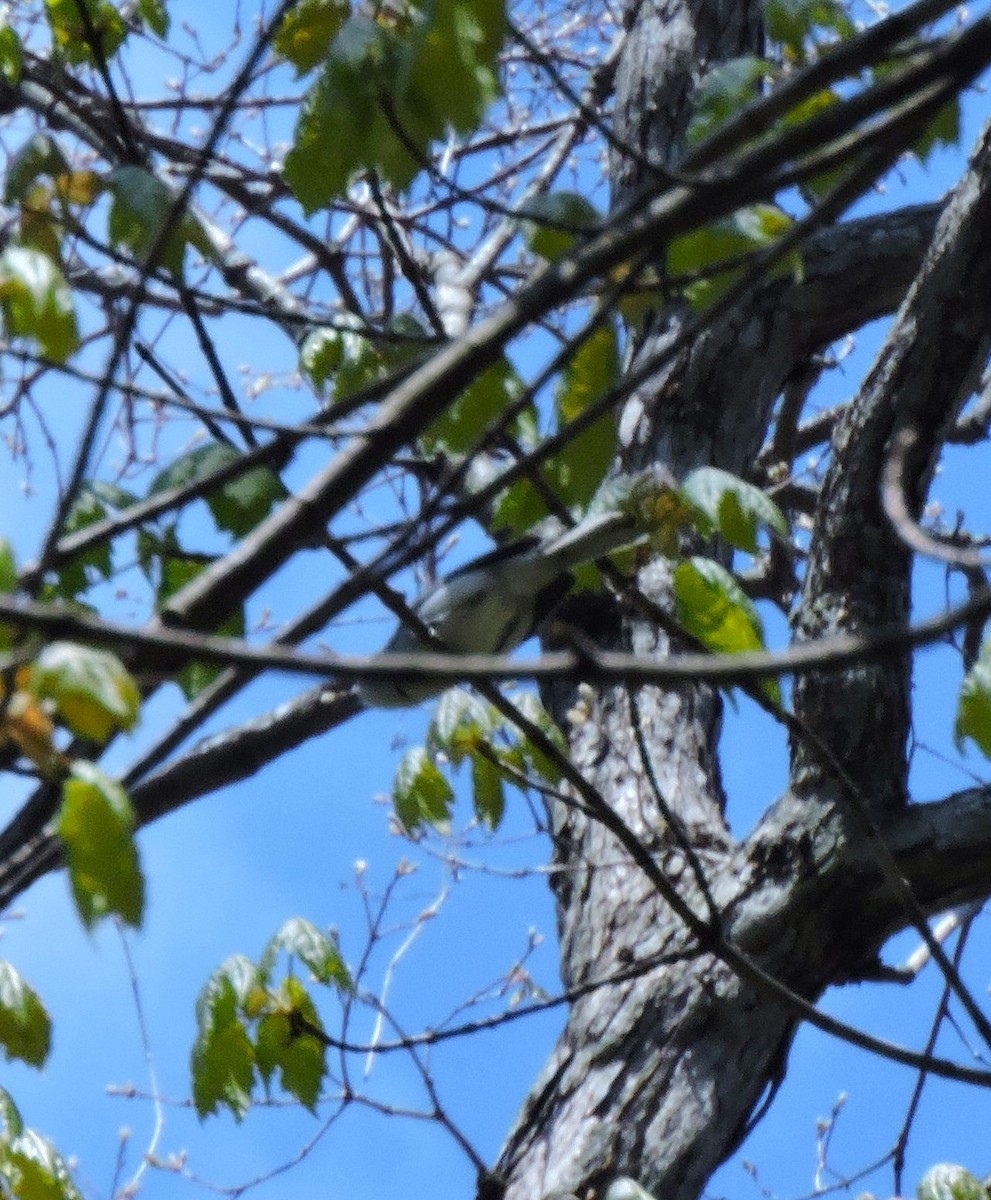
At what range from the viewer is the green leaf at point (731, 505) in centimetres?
227

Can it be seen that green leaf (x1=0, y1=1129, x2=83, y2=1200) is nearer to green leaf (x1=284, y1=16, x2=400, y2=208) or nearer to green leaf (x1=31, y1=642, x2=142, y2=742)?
green leaf (x1=31, y1=642, x2=142, y2=742)

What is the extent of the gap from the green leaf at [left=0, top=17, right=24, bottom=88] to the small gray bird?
48.9 inches

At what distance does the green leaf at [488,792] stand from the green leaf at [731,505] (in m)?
0.68

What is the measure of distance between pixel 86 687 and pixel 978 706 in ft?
4.25

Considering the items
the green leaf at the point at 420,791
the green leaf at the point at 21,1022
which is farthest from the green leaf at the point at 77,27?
the green leaf at the point at 21,1022

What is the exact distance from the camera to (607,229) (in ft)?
5.05

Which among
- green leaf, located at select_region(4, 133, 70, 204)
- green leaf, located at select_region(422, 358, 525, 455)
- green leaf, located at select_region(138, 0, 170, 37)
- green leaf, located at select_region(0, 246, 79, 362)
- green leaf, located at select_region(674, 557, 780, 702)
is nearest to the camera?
green leaf, located at select_region(0, 246, 79, 362)

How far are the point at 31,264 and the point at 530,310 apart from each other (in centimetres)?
Result: 61

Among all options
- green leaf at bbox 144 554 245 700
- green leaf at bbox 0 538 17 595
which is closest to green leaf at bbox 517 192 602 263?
green leaf at bbox 144 554 245 700

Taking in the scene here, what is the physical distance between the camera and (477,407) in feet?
6.79

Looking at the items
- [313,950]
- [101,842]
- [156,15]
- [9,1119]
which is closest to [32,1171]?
[9,1119]

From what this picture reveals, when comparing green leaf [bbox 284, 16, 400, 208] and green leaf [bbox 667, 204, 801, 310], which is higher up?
green leaf [bbox 667, 204, 801, 310]

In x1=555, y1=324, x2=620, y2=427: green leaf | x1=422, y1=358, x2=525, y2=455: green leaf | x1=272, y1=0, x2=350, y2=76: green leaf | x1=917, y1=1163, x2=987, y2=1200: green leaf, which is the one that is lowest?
x1=917, y1=1163, x2=987, y2=1200: green leaf

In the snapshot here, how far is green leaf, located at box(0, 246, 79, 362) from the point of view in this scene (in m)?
1.67
